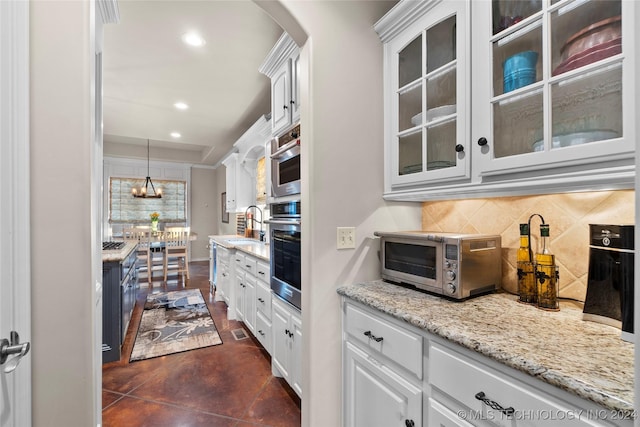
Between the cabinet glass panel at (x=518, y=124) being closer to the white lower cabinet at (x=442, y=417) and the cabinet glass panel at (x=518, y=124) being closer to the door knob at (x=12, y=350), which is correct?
the white lower cabinet at (x=442, y=417)

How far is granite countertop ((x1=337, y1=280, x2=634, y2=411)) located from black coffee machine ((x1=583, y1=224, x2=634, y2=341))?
0.04 meters

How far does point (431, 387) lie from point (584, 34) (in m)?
1.28

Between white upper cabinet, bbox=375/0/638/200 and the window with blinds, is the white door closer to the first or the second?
white upper cabinet, bbox=375/0/638/200

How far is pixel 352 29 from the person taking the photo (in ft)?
4.99

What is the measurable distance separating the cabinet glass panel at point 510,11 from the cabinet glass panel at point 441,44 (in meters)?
0.17

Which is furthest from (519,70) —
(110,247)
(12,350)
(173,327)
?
(110,247)

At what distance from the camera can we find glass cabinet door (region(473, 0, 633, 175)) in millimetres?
856

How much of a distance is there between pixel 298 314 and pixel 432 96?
4.75 feet

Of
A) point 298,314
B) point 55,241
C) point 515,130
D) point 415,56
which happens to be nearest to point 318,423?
point 298,314

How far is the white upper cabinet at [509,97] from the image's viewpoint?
2.81ft

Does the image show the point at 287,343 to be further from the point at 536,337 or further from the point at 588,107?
the point at 588,107

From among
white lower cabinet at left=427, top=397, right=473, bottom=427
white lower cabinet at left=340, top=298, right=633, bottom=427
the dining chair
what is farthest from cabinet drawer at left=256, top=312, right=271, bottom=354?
the dining chair

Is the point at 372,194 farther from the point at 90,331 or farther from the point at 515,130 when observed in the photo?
the point at 90,331

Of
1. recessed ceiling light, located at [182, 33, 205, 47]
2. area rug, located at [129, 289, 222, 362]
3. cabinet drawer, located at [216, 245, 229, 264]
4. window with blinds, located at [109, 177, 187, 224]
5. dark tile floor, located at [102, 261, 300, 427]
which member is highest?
recessed ceiling light, located at [182, 33, 205, 47]
